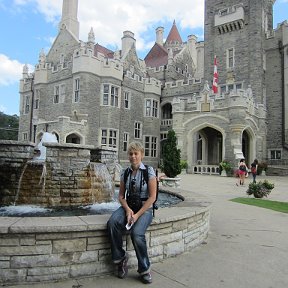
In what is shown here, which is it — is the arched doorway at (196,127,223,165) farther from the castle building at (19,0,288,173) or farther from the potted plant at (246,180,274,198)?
the potted plant at (246,180,274,198)

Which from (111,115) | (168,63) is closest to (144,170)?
(111,115)

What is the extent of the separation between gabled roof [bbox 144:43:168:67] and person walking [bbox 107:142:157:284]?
120ft

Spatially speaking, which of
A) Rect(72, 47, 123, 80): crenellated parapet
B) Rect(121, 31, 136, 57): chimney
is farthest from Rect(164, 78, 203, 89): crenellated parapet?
Rect(72, 47, 123, 80): crenellated parapet

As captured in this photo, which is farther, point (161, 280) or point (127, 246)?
point (127, 246)

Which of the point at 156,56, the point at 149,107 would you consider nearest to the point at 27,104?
the point at 149,107

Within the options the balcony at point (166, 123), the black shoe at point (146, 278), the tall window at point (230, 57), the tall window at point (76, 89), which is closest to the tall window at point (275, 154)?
the tall window at point (230, 57)

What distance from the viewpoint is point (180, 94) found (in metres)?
32.0

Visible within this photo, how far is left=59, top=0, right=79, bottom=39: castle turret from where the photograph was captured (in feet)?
108

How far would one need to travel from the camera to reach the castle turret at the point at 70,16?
1294 inches

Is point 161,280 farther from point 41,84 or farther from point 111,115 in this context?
point 41,84

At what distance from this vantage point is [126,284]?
3.42 metres

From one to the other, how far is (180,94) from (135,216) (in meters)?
29.2

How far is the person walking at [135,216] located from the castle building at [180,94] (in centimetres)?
2011

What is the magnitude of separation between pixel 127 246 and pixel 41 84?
93.0ft
